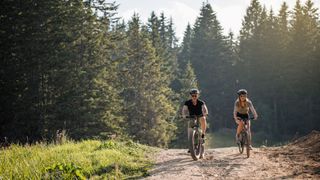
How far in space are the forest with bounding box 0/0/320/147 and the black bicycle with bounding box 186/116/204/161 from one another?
12.5m

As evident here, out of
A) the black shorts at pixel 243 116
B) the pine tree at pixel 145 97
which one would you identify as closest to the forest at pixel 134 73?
the pine tree at pixel 145 97

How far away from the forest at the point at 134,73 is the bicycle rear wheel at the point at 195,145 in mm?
12536

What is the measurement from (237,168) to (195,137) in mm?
2373

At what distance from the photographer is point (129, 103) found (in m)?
42.5

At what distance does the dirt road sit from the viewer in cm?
991

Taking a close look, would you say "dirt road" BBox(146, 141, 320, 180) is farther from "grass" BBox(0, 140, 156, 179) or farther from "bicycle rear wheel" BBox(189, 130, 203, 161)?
"grass" BBox(0, 140, 156, 179)

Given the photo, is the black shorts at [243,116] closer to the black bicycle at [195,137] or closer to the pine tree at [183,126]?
the black bicycle at [195,137]

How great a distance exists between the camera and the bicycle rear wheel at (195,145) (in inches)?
492

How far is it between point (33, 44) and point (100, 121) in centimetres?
807

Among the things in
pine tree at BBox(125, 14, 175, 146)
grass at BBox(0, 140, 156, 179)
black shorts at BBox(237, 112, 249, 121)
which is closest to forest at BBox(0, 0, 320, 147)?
pine tree at BBox(125, 14, 175, 146)

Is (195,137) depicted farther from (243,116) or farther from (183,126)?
(183,126)

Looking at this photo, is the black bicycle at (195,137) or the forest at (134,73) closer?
the black bicycle at (195,137)

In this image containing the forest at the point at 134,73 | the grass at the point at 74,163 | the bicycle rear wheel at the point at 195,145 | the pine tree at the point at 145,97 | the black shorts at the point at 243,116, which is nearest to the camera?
the grass at the point at 74,163

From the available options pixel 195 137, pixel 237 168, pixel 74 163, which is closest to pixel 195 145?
pixel 195 137
